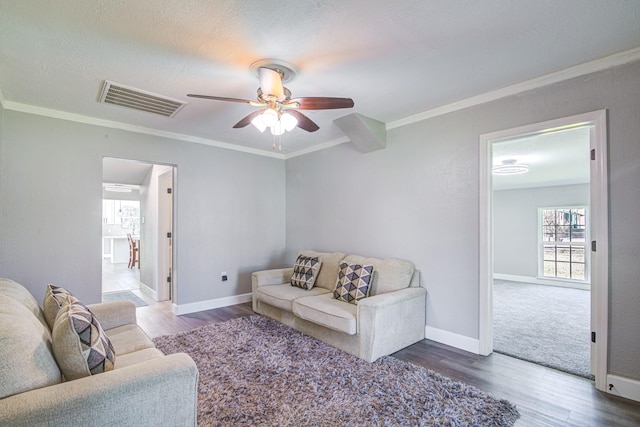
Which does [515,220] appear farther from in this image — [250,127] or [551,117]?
[250,127]

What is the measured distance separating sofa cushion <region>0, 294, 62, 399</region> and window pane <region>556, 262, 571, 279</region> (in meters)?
8.60

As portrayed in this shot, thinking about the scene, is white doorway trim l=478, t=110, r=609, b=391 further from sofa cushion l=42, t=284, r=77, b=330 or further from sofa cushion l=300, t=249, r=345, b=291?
sofa cushion l=42, t=284, r=77, b=330

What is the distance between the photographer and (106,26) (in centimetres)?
187

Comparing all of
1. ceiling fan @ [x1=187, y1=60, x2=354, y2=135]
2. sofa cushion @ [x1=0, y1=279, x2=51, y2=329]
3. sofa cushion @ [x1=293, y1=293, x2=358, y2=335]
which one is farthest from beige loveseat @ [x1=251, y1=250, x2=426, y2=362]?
sofa cushion @ [x1=0, y1=279, x2=51, y2=329]

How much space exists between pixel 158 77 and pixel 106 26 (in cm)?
67

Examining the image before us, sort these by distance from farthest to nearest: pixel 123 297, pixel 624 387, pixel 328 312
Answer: pixel 123 297 < pixel 328 312 < pixel 624 387

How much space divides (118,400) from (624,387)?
3.19 metres

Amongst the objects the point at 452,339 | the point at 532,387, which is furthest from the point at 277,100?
the point at 532,387

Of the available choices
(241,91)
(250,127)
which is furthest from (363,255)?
(241,91)

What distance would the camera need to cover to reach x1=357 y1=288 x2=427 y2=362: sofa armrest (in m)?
2.71

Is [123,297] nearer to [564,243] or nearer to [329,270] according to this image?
[329,270]

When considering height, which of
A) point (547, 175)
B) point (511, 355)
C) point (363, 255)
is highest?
point (547, 175)

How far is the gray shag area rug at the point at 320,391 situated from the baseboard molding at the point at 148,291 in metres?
2.13

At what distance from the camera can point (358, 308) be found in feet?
9.12
